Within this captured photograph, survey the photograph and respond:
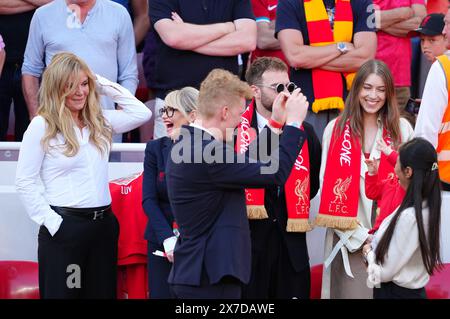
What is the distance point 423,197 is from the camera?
16.9 ft

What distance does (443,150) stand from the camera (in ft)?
20.9

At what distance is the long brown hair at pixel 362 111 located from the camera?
6.14 meters

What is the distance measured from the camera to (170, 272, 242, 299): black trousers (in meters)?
4.86

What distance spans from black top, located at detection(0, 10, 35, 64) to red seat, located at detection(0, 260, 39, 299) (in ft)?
6.43

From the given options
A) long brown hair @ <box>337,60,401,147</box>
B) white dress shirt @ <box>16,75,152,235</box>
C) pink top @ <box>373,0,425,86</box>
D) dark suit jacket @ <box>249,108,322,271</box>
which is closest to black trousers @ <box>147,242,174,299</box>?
white dress shirt @ <box>16,75,152,235</box>

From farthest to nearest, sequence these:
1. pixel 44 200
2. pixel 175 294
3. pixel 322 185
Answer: pixel 322 185 < pixel 44 200 < pixel 175 294

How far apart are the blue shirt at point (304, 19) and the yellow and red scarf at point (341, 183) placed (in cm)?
116

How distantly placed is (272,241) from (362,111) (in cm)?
107

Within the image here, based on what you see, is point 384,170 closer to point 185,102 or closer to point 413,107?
point 185,102

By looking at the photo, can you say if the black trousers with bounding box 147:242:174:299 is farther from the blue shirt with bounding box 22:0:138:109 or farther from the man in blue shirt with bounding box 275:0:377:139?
the man in blue shirt with bounding box 275:0:377:139

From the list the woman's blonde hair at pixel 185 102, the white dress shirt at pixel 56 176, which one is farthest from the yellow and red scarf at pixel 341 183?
the white dress shirt at pixel 56 176

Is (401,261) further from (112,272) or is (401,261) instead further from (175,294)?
(112,272)

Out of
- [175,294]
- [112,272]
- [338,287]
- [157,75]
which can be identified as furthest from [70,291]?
[157,75]

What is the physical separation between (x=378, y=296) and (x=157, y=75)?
281 cm
